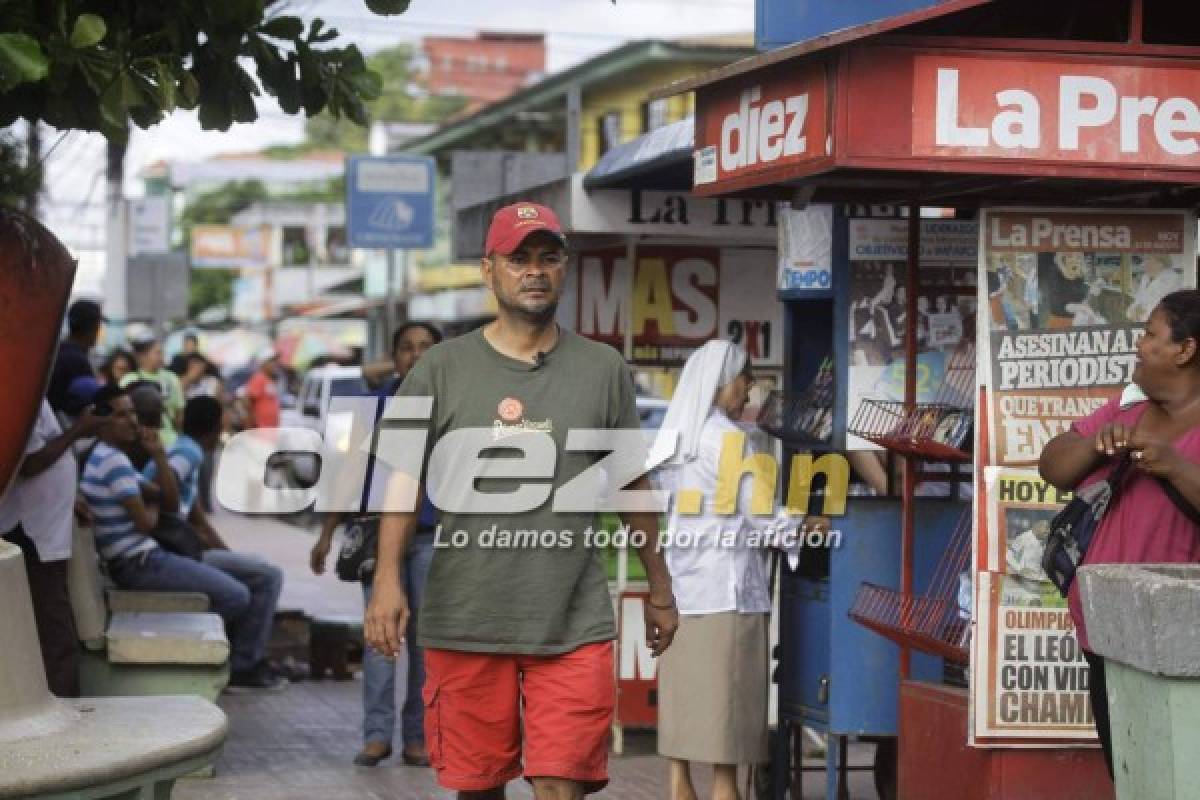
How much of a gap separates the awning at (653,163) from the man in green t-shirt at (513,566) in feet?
10.6

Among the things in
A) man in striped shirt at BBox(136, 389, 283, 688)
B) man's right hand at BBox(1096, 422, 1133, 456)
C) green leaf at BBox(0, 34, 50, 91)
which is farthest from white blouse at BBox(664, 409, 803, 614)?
man in striped shirt at BBox(136, 389, 283, 688)

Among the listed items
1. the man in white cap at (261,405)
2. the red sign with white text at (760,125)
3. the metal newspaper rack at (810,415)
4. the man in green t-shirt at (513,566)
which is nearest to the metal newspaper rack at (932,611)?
the metal newspaper rack at (810,415)

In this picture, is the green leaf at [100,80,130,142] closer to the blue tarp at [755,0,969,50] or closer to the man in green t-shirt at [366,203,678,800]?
the man in green t-shirt at [366,203,678,800]

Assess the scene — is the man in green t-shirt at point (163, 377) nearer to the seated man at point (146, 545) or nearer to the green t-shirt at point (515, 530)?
the seated man at point (146, 545)

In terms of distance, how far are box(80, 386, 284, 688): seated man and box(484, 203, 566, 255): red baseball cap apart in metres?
4.30

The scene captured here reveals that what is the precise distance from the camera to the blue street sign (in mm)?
21391

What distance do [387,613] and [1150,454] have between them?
7.45ft

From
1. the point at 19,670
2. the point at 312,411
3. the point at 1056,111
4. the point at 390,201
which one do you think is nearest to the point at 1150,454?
the point at 1056,111

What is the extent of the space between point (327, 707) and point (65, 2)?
601 centimetres

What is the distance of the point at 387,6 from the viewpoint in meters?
7.59

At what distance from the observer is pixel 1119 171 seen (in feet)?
23.1

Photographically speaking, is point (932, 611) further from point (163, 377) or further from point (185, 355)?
point (185, 355)

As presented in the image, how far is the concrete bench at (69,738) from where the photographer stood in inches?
227

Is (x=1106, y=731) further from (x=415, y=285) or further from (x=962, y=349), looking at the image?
(x=415, y=285)
